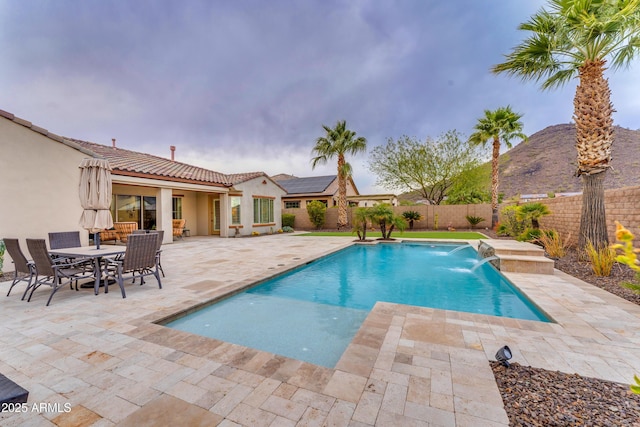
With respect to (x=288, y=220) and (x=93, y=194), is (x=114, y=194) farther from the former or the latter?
(x=288, y=220)

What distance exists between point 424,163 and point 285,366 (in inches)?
1001

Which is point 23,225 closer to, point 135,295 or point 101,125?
point 135,295

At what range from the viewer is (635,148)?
136 ft

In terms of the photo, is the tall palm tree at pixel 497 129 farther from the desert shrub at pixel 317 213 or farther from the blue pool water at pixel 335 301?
the desert shrub at pixel 317 213

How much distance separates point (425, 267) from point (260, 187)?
13.6m

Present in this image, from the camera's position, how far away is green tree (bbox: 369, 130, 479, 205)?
24.7 meters

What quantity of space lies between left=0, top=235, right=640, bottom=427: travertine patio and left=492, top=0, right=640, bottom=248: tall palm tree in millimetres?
4301

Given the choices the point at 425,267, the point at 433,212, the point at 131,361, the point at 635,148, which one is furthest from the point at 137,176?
the point at 635,148

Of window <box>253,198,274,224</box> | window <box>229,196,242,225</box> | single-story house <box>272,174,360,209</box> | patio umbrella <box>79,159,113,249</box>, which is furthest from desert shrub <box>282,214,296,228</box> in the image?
patio umbrella <box>79,159,113,249</box>

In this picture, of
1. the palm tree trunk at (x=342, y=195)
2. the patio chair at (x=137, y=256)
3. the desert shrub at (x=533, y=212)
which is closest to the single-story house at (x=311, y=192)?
the palm tree trunk at (x=342, y=195)

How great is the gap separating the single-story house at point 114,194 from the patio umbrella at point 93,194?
Answer: 12.9 feet

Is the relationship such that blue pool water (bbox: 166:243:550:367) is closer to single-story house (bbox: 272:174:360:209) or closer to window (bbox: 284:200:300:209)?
single-story house (bbox: 272:174:360:209)

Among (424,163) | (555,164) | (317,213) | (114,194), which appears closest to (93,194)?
(114,194)

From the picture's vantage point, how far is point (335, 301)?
19.6 feet
